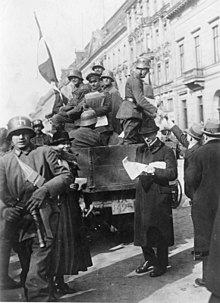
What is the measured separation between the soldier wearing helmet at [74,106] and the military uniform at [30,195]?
2.58 meters

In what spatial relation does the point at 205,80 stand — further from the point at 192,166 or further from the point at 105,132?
the point at 192,166

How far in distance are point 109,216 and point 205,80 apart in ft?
49.4

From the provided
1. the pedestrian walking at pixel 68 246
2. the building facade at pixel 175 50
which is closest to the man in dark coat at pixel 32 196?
the pedestrian walking at pixel 68 246

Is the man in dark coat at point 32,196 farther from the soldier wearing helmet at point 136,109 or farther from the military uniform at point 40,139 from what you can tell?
the military uniform at point 40,139

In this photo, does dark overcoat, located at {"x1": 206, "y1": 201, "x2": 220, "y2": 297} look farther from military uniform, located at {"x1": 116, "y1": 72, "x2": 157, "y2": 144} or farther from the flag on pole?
the flag on pole

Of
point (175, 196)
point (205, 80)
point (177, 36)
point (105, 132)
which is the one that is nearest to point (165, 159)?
point (105, 132)

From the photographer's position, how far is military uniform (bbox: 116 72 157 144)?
17.2 feet

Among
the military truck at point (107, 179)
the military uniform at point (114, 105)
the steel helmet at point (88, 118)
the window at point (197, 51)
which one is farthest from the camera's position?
the window at point (197, 51)

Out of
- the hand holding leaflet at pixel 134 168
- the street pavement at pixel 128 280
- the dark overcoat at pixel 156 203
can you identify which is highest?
the hand holding leaflet at pixel 134 168

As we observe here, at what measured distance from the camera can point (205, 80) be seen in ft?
62.5

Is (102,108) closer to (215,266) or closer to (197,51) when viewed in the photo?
(215,266)

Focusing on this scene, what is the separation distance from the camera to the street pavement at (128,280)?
3.53 metres

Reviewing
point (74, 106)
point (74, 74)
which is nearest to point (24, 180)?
point (74, 106)

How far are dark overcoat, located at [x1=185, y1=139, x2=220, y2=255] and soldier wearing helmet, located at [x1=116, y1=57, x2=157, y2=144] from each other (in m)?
1.79
